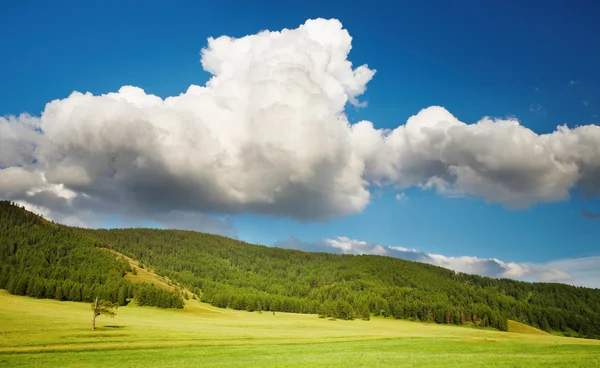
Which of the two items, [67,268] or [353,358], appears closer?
[353,358]

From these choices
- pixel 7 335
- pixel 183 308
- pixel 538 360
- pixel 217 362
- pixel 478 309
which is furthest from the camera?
pixel 478 309

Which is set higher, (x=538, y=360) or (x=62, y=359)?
(x=538, y=360)

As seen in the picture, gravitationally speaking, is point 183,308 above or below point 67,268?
below

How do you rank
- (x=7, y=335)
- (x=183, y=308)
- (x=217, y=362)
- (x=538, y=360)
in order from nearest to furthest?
(x=538, y=360)
(x=217, y=362)
(x=7, y=335)
(x=183, y=308)

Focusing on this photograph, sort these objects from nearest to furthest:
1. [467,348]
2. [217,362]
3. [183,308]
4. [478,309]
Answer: [217,362] < [467,348] < [183,308] < [478,309]

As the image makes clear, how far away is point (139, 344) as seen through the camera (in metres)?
48.1

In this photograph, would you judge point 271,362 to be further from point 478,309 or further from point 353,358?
point 478,309

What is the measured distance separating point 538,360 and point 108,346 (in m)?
48.3

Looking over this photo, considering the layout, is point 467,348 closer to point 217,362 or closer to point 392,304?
point 217,362

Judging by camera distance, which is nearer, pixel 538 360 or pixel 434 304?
pixel 538 360

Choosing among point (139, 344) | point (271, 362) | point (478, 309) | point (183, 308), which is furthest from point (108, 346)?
point (478, 309)

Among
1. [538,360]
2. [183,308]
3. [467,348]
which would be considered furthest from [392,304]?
[538,360]

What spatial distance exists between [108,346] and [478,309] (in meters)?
184

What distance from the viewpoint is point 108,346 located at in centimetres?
4616
